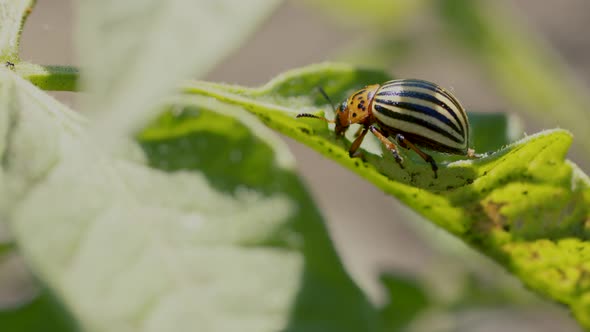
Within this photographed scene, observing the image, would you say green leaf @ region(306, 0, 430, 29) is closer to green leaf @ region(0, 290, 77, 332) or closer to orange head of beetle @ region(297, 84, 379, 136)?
orange head of beetle @ region(297, 84, 379, 136)

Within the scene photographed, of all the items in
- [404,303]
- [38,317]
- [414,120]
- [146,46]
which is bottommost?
[38,317]

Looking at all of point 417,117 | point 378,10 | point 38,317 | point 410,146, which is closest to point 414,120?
point 417,117

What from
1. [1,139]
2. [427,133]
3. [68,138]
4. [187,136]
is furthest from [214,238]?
[427,133]

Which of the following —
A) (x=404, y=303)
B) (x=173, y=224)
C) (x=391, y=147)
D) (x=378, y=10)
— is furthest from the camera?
(x=378, y=10)

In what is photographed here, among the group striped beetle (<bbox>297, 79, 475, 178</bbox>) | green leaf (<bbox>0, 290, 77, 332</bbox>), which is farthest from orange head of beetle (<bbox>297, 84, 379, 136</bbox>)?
green leaf (<bbox>0, 290, 77, 332</bbox>)

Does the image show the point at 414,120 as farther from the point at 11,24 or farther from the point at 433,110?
the point at 11,24

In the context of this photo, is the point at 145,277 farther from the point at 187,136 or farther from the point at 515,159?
the point at 515,159
